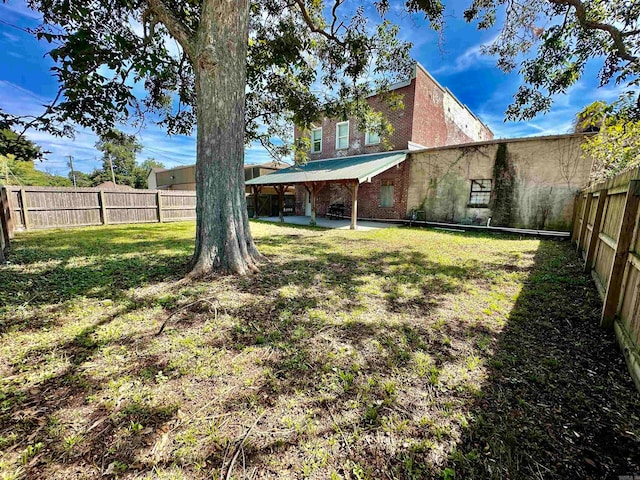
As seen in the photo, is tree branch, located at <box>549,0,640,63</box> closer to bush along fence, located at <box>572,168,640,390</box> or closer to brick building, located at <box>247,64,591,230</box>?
brick building, located at <box>247,64,591,230</box>

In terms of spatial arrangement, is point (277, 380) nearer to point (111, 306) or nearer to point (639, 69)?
point (111, 306)

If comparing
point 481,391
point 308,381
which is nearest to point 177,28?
point 308,381

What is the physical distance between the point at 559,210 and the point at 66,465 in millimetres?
13276

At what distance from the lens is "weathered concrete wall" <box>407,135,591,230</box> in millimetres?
9477

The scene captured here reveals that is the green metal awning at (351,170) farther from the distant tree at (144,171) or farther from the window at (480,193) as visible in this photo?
the distant tree at (144,171)

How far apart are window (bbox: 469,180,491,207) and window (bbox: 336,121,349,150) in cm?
718

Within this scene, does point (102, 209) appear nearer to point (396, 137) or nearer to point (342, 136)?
point (342, 136)

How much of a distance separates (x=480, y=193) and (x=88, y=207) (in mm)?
16891

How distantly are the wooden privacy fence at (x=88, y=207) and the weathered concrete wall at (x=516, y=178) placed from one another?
1238cm

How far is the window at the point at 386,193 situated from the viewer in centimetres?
1397

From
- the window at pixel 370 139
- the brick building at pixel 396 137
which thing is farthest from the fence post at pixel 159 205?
the window at pixel 370 139

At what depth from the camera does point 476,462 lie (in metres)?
1.50

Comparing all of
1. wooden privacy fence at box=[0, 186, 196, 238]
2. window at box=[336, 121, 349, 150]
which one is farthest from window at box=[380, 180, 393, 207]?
wooden privacy fence at box=[0, 186, 196, 238]

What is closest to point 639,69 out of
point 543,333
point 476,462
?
point 543,333
